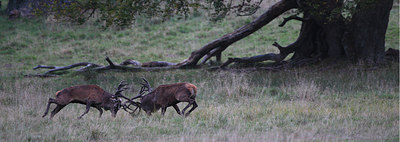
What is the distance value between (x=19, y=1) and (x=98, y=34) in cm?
699

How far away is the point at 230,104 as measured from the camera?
8.73 meters

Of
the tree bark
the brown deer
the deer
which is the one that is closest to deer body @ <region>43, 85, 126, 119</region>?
the deer

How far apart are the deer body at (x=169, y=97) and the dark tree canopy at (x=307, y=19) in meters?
4.61

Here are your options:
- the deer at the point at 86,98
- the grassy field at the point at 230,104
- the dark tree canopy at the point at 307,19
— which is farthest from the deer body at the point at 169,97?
the dark tree canopy at the point at 307,19

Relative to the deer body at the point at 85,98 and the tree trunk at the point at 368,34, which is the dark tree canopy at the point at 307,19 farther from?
the deer body at the point at 85,98

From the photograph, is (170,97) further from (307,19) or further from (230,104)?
(307,19)

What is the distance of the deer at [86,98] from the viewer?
6.96 metres

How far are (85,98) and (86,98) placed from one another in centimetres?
2


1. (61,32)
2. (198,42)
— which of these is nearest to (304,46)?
(198,42)

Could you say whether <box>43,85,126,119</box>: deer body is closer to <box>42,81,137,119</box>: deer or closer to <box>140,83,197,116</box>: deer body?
<box>42,81,137,119</box>: deer

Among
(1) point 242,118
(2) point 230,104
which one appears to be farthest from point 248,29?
(1) point 242,118

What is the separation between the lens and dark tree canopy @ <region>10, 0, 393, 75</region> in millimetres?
11906

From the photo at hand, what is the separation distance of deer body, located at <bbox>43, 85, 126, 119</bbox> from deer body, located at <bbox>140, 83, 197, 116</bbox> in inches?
20.2

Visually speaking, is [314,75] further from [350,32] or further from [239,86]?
[239,86]
